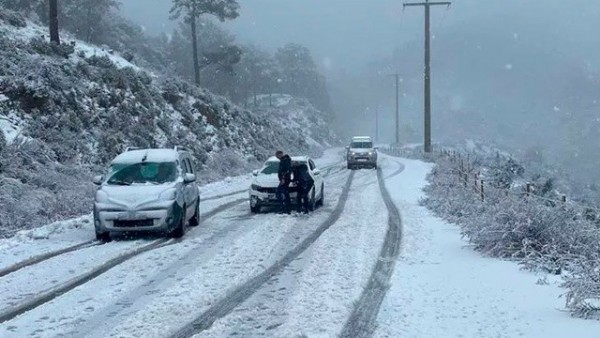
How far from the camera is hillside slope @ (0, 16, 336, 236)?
1894 centimetres

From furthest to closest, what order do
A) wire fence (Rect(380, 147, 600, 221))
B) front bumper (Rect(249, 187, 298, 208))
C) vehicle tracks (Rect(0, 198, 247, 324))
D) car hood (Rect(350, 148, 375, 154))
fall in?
car hood (Rect(350, 148, 375, 154)), front bumper (Rect(249, 187, 298, 208)), wire fence (Rect(380, 147, 600, 221)), vehicle tracks (Rect(0, 198, 247, 324))

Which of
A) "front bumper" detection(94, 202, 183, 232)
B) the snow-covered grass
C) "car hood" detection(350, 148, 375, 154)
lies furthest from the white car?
"car hood" detection(350, 148, 375, 154)

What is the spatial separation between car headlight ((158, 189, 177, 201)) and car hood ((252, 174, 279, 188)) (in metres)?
5.09

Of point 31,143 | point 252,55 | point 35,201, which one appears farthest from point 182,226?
point 252,55

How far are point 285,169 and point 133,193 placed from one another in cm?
569

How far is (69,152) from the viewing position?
23.5 meters

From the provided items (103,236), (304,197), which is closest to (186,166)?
(103,236)

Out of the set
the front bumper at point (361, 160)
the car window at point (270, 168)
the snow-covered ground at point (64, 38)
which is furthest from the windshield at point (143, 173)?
the front bumper at point (361, 160)

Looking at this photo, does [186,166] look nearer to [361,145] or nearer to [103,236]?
[103,236]

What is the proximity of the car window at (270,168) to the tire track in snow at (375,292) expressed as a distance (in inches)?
219

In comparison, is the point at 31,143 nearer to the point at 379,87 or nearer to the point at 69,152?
the point at 69,152

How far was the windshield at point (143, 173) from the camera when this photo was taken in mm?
15062

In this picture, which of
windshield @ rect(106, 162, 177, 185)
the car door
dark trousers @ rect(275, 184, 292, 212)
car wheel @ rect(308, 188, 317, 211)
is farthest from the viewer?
car wheel @ rect(308, 188, 317, 211)

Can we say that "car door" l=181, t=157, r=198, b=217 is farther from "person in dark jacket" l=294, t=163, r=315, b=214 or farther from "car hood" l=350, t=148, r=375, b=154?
"car hood" l=350, t=148, r=375, b=154
